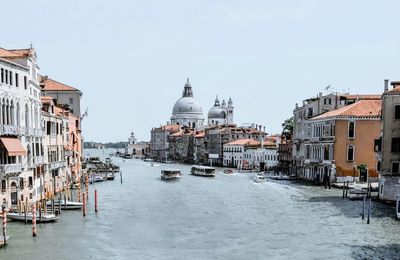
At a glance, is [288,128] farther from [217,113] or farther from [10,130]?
[217,113]

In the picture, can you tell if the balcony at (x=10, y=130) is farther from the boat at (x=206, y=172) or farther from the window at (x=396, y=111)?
the boat at (x=206, y=172)

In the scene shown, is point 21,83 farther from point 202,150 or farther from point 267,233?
point 202,150

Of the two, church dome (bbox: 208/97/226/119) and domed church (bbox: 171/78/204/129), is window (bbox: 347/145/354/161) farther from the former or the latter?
domed church (bbox: 171/78/204/129)

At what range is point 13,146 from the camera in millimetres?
25281

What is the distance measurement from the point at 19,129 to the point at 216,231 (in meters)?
12.0

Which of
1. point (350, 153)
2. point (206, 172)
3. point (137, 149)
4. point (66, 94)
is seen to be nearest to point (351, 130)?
point (350, 153)

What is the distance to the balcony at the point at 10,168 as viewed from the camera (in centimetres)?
2488

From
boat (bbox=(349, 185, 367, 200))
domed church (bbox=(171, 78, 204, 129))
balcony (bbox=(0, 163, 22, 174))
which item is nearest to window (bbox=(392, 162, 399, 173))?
boat (bbox=(349, 185, 367, 200))

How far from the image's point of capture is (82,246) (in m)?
20.7

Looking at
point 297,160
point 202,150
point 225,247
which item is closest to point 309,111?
point 297,160

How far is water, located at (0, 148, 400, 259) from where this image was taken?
777 inches


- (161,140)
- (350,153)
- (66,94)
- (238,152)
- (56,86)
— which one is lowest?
(238,152)

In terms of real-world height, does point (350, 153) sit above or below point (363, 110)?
below

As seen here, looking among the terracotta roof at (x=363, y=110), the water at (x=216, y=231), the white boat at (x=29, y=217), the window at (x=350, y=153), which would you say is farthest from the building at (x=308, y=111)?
the white boat at (x=29, y=217)
